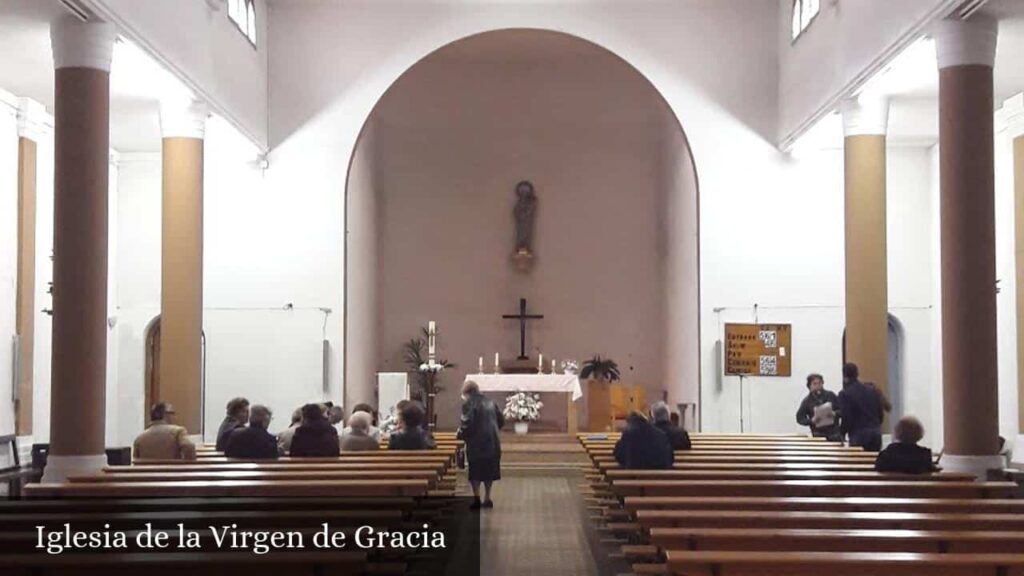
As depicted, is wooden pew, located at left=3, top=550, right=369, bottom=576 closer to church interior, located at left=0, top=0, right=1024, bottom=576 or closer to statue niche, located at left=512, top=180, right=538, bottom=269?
church interior, located at left=0, top=0, right=1024, bottom=576

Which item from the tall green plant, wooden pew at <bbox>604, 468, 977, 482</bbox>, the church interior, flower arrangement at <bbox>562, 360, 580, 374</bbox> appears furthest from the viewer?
flower arrangement at <bbox>562, 360, 580, 374</bbox>

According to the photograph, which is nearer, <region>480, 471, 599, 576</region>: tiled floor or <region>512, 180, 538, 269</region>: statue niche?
<region>480, 471, 599, 576</region>: tiled floor

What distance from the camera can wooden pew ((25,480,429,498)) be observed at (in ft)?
26.3

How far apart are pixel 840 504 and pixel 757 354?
10.6 metres

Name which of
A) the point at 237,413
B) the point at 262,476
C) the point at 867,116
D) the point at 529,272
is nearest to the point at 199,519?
the point at 262,476

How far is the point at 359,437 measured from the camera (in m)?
11.8

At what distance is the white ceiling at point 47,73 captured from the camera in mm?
11727

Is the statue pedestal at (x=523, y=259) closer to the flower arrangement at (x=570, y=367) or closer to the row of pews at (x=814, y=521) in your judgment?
the flower arrangement at (x=570, y=367)

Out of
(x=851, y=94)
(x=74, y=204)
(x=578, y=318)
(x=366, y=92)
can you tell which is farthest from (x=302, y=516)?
(x=578, y=318)

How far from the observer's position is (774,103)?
18156 millimetres

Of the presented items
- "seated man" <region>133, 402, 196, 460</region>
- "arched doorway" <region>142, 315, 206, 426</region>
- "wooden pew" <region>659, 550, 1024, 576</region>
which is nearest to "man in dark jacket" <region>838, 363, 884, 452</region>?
"seated man" <region>133, 402, 196, 460</region>

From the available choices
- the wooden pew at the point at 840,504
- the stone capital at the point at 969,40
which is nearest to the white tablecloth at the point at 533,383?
the stone capital at the point at 969,40

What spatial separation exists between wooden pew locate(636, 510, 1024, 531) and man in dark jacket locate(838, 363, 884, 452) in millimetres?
5894

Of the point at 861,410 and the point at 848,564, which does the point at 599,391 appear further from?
the point at 848,564
